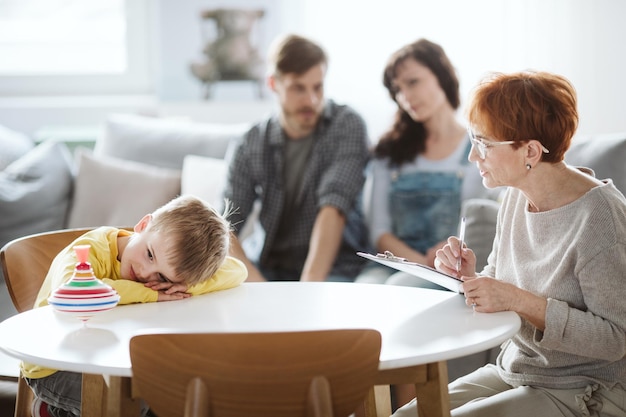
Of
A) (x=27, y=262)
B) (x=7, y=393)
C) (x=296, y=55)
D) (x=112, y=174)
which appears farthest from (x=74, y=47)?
(x=27, y=262)

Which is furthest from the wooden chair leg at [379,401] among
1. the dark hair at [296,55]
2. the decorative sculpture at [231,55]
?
the decorative sculpture at [231,55]

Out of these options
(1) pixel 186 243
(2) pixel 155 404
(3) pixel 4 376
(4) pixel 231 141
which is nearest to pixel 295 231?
(4) pixel 231 141

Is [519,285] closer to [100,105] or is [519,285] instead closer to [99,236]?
[99,236]

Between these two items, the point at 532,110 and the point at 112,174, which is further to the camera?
the point at 112,174

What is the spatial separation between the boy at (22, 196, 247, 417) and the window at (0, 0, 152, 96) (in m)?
2.71

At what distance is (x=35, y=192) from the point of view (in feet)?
10.7

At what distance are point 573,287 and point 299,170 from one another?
146cm

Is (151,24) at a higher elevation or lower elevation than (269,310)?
higher

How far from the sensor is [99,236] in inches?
74.2

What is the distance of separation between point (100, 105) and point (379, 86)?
1.33 meters

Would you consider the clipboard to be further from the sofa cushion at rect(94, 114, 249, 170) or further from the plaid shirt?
the sofa cushion at rect(94, 114, 249, 170)

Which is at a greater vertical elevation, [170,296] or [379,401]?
[170,296]

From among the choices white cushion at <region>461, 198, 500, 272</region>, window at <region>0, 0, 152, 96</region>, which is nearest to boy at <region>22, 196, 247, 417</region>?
white cushion at <region>461, 198, 500, 272</region>

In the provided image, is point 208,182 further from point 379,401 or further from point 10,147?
point 379,401
